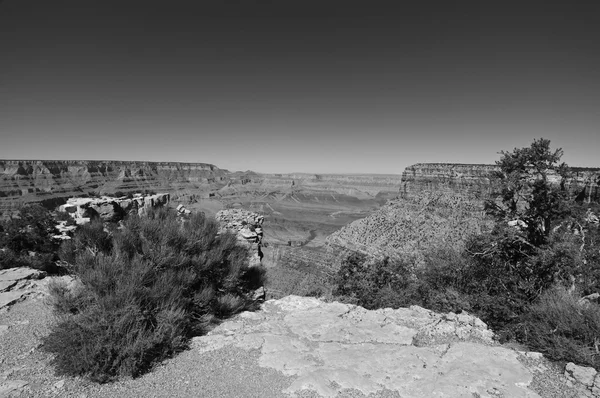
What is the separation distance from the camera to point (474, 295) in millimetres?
10312

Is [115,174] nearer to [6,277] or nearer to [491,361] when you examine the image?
[6,277]

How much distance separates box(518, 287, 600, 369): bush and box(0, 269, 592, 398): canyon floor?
40cm

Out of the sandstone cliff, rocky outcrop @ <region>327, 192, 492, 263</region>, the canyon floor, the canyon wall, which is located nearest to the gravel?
the canyon floor

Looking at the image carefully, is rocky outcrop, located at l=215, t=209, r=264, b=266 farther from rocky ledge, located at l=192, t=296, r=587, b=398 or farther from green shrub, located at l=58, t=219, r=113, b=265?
rocky ledge, located at l=192, t=296, r=587, b=398

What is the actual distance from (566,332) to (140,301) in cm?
951

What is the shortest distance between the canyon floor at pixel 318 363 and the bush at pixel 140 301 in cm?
36

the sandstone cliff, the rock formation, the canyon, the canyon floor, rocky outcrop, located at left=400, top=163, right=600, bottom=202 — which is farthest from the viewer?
the canyon

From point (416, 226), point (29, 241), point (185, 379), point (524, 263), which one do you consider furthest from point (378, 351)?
point (416, 226)

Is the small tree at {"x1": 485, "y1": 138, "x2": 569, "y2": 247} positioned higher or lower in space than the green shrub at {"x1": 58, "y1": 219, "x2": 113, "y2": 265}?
higher

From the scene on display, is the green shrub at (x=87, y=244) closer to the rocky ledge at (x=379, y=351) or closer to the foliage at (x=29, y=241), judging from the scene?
the foliage at (x=29, y=241)

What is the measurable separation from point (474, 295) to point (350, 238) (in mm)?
32034

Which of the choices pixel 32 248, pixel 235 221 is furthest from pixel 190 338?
pixel 32 248

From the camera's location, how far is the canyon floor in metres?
4.54

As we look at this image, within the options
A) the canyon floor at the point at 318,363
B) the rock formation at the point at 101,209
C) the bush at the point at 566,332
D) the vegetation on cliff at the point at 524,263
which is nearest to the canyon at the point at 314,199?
the vegetation on cliff at the point at 524,263
